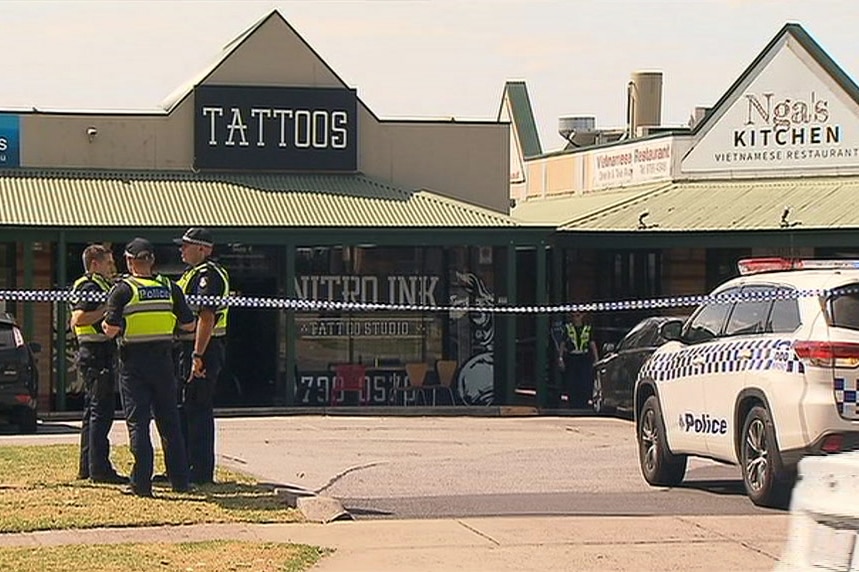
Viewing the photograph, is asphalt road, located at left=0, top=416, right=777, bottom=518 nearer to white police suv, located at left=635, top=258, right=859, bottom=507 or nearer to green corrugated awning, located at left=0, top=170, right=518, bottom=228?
white police suv, located at left=635, top=258, right=859, bottom=507

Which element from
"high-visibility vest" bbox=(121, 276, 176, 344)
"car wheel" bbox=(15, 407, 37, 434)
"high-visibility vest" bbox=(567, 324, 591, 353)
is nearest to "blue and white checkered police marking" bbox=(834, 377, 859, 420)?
"high-visibility vest" bbox=(121, 276, 176, 344)

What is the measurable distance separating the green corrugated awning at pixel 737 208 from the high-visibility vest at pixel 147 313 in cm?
1509

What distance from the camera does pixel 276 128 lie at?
90.5 ft

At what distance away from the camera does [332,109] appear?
1097 inches

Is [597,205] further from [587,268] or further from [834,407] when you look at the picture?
[834,407]

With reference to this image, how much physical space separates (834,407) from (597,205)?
1820cm

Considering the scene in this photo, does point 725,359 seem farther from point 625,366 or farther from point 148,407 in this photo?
point 625,366

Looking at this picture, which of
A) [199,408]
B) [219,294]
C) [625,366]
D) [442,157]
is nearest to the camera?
[219,294]

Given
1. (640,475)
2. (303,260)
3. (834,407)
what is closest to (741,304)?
(834,407)

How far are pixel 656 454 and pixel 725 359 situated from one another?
1.46 meters

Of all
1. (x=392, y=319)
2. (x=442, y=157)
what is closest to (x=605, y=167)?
(x=442, y=157)

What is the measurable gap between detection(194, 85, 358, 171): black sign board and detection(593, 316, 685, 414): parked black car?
6.44m

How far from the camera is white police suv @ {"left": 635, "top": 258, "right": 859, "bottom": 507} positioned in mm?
11875

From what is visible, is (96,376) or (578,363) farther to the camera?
(578,363)
